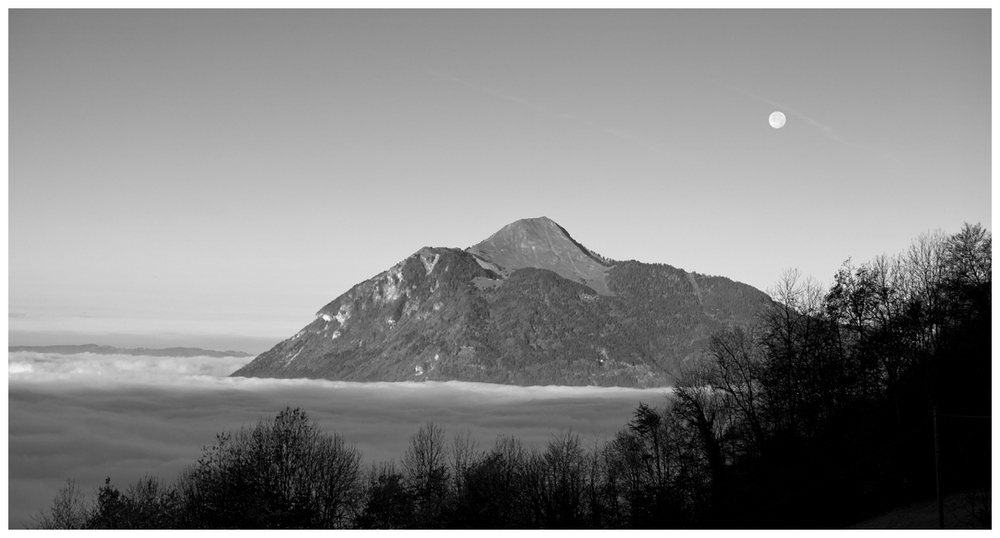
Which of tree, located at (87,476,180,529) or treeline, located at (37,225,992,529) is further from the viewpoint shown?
tree, located at (87,476,180,529)

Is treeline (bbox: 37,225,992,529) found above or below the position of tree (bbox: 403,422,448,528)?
above

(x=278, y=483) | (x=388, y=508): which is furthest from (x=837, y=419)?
(x=278, y=483)

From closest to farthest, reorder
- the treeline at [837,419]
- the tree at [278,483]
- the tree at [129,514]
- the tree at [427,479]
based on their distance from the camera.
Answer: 1. the treeline at [837,419]
2. the tree at [129,514]
3. the tree at [278,483]
4. the tree at [427,479]

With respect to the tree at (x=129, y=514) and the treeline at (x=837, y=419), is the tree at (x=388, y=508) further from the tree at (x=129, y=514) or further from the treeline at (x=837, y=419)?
the tree at (x=129, y=514)

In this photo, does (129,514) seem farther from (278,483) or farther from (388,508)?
(388,508)

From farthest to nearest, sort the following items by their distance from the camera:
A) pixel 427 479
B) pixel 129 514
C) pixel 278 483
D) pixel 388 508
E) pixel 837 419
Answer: pixel 427 479 < pixel 388 508 < pixel 278 483 < pixel 129 514 < pixel 837 419

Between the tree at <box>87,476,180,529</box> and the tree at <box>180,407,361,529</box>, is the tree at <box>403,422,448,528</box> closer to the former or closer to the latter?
the tree at <box>180,407,361,529</box>

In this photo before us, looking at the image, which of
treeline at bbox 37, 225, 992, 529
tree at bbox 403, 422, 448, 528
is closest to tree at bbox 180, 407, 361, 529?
treeline at bbox 37, 225, 992, 529

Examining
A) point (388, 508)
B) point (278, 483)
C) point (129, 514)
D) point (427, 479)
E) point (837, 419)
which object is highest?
point (837, 419)

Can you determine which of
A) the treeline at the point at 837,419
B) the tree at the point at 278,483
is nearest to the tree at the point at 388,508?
the tree at the point at 278,483
